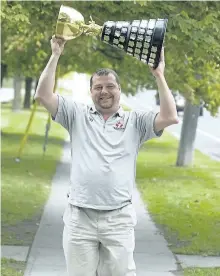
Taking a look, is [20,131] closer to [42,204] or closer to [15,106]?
[15,106]

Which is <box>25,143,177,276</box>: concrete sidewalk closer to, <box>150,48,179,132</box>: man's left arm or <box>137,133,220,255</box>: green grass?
<box>137,133,220,255</box>: green grass

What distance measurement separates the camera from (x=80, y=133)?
4.85m

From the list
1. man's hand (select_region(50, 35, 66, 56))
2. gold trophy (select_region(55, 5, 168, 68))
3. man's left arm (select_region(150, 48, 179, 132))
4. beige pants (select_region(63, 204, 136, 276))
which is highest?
gold trophy (select_region(55, 5, 168, 68))

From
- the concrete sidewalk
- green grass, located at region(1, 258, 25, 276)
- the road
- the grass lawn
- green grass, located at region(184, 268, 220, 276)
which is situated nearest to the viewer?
green grass, located at region(1, 258, 25, 276)

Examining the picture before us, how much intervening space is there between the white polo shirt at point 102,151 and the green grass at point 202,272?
317 centimetres

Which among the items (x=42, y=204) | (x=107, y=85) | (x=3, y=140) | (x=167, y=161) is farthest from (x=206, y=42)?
(x=3, y=140)

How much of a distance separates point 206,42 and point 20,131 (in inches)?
911

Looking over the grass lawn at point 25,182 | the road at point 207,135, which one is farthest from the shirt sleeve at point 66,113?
the road at point 207,135

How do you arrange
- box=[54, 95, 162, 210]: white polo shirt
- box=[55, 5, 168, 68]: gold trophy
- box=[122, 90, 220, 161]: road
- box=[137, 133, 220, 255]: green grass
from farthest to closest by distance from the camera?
box=[122, 90, 220, 161]: road, box=[137, 133, 220, 255]: green grass, box=[54, 95, 162, 210]: white polo shirt, box=[55, 5, 168, 68]: gold trophy

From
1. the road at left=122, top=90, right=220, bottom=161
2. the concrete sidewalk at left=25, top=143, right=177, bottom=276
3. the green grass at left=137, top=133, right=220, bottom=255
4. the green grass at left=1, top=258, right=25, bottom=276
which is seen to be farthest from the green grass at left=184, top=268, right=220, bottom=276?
the road at left=122, top=90, right=220, bottom=161

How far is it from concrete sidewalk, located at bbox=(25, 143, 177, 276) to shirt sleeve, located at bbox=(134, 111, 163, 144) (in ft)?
10.3

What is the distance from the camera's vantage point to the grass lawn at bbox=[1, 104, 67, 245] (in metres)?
10.2

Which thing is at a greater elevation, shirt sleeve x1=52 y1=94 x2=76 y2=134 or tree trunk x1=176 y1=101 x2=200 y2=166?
shirt sleeve x1=52 y1=94 x2=76 y2=134

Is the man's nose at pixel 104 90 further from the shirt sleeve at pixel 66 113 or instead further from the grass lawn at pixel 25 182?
the grass lawn at pixel 25 182
